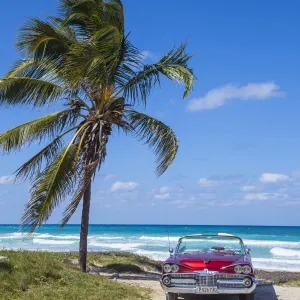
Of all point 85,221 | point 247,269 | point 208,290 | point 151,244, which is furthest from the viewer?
point 151,244

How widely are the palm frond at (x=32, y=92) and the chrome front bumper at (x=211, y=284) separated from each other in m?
7.48

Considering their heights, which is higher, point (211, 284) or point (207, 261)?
point (207, 261)

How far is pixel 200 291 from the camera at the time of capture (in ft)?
31.9

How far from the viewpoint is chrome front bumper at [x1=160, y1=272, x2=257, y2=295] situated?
9.72 m

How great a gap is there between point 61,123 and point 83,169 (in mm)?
1821

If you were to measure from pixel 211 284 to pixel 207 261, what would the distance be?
47cm

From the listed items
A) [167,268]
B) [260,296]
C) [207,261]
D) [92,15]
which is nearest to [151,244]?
[92,15]

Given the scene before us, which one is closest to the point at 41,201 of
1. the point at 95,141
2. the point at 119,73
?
the point at 95,141

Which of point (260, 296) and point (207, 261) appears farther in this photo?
point (260, 296)

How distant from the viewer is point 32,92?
15.0 metres

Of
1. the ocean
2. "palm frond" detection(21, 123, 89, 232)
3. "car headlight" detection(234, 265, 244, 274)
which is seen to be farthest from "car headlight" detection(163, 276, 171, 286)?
"palm frond" detection(21, 123, 89, 232)

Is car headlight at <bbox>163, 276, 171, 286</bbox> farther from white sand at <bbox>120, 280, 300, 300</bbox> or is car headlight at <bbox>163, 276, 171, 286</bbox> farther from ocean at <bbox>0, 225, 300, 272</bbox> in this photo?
white sand at <bbox>120, 280, 300, 300</bbox>

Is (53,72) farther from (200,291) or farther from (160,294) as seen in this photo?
(200,291)

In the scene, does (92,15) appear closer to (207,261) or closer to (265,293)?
(207,261)
